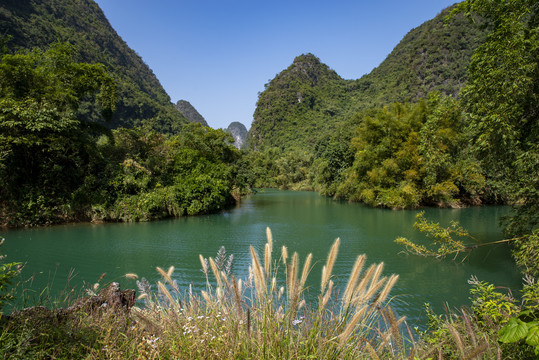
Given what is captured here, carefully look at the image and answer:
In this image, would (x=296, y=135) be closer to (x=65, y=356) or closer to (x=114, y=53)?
(x=114, y=53)

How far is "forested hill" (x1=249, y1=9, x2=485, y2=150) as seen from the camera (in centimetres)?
5791

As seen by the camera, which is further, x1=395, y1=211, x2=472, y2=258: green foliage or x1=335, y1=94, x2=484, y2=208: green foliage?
x1=335, y1=94, x2=484, y2=208: green foliage

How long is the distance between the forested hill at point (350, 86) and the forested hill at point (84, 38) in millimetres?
32983

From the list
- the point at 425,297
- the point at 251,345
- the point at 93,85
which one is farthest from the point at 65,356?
the point at 93,85

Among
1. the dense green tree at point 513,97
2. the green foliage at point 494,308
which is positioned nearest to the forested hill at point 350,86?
the dense green tree at point 513,97

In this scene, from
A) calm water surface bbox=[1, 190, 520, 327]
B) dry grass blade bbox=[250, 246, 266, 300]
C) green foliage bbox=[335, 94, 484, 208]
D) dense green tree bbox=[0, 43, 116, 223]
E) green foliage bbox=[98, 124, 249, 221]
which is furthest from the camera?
green foliage bbox=[335, 94, 484, 208]

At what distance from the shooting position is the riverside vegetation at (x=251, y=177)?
1694 millimetres

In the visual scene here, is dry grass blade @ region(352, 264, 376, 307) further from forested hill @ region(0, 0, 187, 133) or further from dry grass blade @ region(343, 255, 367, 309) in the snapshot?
forested hill @ region(0, 0, 187, 133)

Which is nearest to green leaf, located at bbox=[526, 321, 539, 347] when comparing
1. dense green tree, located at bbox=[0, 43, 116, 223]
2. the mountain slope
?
dense green tree, located at bbox=[0, 43, 116, 223]

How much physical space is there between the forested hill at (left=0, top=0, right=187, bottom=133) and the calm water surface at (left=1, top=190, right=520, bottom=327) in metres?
16.8

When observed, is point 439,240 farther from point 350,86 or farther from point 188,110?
point 188,110

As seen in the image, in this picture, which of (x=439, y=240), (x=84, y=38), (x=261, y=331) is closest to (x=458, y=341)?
(x=261, y=331)

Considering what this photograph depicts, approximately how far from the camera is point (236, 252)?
8336 mm

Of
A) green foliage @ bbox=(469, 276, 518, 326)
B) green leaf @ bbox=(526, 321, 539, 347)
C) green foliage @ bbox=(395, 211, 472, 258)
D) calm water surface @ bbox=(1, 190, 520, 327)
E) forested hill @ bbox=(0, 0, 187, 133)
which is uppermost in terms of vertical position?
forested hill @ bbox=(0, 0, 187, 133)
